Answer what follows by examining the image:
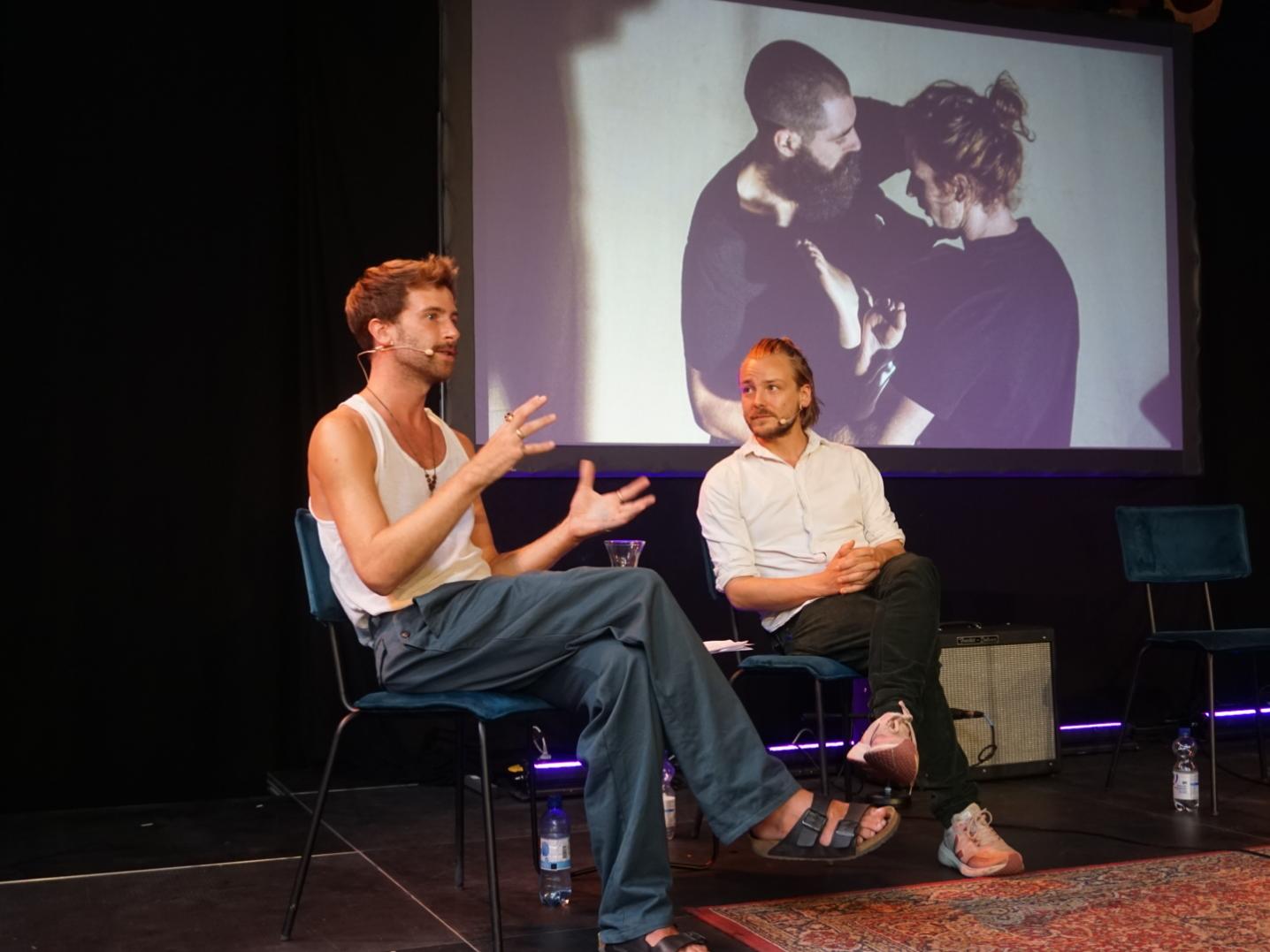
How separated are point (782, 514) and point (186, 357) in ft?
5.82

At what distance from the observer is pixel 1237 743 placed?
16.0ft

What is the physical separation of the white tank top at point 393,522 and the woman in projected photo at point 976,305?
2.24 m

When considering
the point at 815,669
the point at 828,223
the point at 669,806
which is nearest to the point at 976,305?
the point at 828,223

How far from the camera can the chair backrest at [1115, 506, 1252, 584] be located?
4.24m

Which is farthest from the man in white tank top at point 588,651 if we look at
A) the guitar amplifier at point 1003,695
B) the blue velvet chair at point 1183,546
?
the blue velvet chair at point 1183,546

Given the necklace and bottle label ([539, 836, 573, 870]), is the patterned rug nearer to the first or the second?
bottle label ([539, 836, 573, 870])

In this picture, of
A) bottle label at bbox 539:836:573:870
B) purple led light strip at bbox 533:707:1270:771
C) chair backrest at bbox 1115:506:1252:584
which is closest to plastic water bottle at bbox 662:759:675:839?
purple led light strip at bbox 533:707:1270:771

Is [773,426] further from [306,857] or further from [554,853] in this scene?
[306,857]

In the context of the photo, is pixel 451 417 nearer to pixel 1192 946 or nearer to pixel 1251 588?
pixel 1192 946

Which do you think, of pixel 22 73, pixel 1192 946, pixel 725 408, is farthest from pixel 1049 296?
pixel 22 73

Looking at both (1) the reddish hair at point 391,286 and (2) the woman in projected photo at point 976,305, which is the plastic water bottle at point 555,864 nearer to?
(1) the reddish hair at point 391,286

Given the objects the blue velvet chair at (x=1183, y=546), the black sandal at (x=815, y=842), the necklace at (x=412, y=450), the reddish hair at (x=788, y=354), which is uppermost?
the reddish hair at (x=788, y=354)

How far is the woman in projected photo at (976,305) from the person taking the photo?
4.61 m

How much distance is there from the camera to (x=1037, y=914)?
2600 mm
